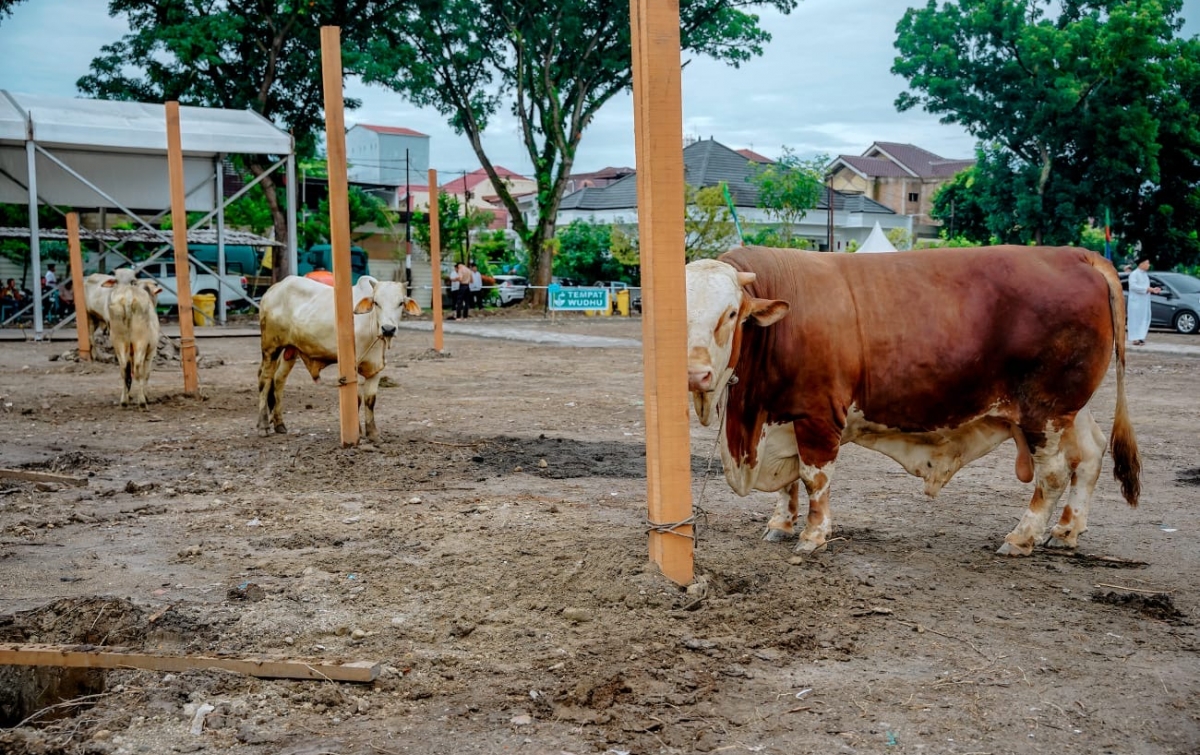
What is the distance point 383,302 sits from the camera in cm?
935

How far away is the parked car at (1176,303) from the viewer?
25.8 metres

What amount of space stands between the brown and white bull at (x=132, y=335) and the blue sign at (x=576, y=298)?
18331mm

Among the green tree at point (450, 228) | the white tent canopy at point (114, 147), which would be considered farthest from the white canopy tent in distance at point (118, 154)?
the green tree at point (450, 228)

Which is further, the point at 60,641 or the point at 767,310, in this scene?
the point at 767,310

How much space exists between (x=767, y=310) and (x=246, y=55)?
28.8 metres

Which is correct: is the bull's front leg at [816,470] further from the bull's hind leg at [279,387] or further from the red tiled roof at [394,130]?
the red tiled roof at [394,130]

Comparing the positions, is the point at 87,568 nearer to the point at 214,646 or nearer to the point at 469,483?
the point at 214,646

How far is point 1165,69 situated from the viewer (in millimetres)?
37094

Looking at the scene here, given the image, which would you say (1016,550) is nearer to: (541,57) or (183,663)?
(183,663)

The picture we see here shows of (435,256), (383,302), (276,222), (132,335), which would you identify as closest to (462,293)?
(276,222)

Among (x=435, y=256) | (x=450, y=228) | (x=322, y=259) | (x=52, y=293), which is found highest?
(x=450, y=228)

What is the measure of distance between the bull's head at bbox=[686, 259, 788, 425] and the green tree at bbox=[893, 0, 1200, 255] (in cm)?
3530

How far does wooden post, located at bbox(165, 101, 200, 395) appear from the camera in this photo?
12.2 m

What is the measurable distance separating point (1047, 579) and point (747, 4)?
A: 3134 cm
